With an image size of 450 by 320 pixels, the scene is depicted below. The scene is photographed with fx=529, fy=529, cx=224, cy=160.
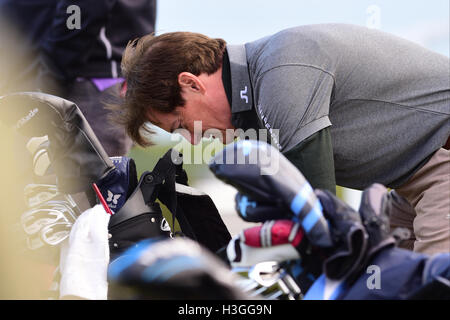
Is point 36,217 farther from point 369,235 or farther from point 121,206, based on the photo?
point 369,235

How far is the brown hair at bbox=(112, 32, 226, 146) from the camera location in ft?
4.32

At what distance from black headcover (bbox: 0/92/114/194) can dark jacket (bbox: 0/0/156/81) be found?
0.60 meters

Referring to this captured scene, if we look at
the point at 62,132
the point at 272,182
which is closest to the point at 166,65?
the point at 62,132

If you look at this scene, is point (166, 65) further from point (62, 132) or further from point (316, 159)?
point (316, 159)

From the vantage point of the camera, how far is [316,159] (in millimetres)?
1062

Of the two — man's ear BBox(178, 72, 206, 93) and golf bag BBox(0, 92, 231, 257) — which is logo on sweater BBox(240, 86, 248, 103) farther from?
golf bag BBox(0, 92, 231, 257)

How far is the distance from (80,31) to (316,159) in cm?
100

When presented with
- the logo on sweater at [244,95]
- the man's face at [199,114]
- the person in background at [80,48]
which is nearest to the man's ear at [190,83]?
the man's face at [199,114]

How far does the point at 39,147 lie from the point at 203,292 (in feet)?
2.27

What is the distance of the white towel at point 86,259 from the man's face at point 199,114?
1.39ft

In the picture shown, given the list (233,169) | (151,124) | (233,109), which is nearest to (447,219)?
(233,109)

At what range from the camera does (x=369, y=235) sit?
0.76 meters

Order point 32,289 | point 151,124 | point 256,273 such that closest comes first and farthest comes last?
point 256,273 → point 32,289 → point 151,124

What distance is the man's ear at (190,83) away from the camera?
4.29 feet
